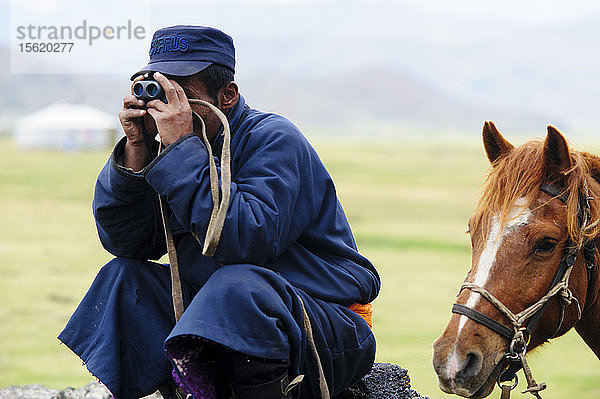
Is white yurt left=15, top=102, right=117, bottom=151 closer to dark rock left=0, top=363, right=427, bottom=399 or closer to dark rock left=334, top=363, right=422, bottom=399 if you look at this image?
dark rock left=0, top=363, right=427, bottom=399

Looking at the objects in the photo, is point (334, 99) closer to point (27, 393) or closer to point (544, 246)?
point (27, 393)

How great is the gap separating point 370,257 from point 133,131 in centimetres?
1557

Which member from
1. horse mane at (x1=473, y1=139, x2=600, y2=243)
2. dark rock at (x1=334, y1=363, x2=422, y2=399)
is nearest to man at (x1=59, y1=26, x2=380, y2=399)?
dark rock at (x1=334, y1=363, x2=422, y2=399)

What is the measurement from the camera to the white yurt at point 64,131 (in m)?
54.2

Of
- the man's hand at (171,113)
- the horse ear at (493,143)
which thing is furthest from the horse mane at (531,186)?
the man's hand at (171,113)

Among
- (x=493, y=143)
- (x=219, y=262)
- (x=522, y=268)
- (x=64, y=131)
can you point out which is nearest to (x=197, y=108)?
(x=219, y=262)

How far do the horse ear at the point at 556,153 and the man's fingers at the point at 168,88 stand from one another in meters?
1.23

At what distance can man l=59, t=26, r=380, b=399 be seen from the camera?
2.10m

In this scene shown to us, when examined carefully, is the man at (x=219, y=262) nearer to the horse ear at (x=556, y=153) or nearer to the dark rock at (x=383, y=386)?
the dark rock at (x=383, y=386)

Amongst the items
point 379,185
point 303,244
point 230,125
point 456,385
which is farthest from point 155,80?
point 379,185

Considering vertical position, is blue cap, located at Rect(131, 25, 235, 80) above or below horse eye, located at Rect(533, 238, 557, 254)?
above

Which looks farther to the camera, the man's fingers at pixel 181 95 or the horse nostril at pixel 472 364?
the man's fingers at pixel 181 95

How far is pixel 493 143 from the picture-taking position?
2482 mm

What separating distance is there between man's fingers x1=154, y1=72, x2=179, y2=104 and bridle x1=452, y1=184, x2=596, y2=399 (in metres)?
1.13
